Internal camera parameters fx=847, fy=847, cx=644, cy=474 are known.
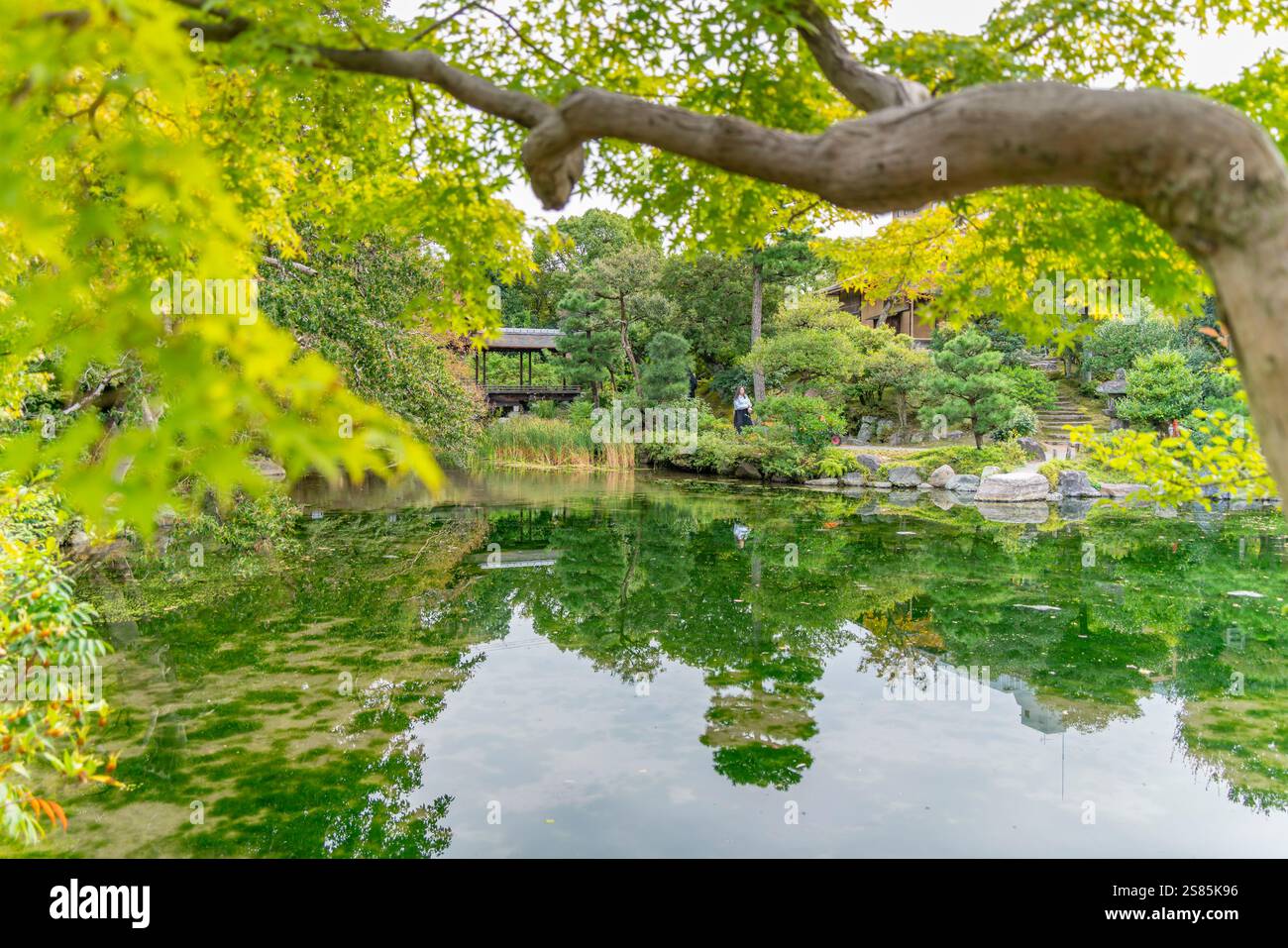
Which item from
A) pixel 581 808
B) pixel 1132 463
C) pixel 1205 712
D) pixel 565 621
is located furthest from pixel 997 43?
pixel 565 621

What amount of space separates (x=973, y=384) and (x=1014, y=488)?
7.90ft

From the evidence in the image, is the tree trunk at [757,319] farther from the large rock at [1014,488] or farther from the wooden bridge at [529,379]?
the large rock at [1014,488]

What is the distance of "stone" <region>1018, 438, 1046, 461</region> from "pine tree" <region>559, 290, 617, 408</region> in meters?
9.43

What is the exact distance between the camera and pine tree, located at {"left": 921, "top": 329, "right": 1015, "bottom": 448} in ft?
49.7

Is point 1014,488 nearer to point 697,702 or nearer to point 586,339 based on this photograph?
point 697,702

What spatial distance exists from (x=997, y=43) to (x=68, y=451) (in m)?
3.25

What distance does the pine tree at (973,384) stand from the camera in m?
15.1

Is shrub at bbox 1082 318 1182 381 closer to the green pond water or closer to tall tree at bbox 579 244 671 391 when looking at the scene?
tall tree at bbox 579 244 671 391

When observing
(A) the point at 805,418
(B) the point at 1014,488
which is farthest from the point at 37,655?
(A) the point at 805,418

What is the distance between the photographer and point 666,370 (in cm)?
1902

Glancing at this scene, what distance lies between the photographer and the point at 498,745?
443 cm

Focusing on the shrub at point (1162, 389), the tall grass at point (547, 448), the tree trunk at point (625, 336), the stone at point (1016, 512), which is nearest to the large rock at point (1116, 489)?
the stone at point (1016, 512)

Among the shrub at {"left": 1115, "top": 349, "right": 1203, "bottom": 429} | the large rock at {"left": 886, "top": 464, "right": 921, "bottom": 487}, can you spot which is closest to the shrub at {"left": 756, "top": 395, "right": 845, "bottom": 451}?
the large rock at {"left": 886, "top": 464, "right": 921, "bottom": 487}
